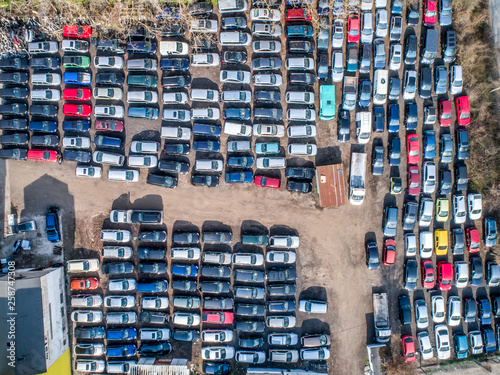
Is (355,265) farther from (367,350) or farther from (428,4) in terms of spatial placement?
(428,4)

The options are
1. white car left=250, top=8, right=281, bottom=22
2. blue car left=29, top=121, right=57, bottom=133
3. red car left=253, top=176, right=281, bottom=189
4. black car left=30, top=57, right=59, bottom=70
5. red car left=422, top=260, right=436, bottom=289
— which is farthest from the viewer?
red car left=422, top=260, right=436, bottom=289

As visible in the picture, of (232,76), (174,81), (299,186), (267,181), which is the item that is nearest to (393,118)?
(299,186)

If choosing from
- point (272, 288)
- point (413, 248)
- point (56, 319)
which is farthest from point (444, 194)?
point (56, 319)

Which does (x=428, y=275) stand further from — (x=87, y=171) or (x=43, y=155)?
(x=43, y=155)

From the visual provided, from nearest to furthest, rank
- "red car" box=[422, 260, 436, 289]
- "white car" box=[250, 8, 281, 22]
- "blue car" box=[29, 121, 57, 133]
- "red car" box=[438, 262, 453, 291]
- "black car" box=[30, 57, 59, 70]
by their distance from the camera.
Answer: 1. "white car" box=[250, 8, 281, 22]
2. "black car" box=[30, 57, 59, 70]
3. "blue car" box=[29, 121, 57, 133]
4. "red car" box=[422, 260, 436, 289]
5. "red car" box=[438, 262, 453, 291]

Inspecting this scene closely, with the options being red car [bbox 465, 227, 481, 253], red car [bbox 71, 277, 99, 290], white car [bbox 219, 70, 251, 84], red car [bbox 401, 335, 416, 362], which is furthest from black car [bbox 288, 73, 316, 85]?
red car [bbox 71, 277, 99, 290]

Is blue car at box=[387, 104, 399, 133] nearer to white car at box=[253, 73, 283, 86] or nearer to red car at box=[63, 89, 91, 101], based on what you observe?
white car at box=[253, 73, 283, 86]
